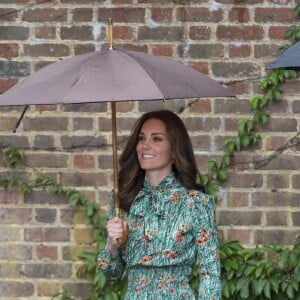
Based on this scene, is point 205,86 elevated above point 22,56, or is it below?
below

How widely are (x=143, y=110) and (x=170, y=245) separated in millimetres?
1557

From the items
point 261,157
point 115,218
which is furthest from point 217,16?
point 115,218

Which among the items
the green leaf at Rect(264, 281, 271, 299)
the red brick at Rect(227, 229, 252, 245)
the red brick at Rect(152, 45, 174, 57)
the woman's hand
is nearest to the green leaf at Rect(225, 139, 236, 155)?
the red brick at Rect(227, 229, 252, 245)

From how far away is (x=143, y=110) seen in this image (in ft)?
16.8

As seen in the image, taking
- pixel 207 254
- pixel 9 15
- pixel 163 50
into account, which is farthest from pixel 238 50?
pixel 207 254

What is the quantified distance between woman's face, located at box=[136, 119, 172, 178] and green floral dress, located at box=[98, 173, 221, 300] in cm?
6

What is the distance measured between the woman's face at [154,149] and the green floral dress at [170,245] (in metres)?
0.06

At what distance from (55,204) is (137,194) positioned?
1.40 m

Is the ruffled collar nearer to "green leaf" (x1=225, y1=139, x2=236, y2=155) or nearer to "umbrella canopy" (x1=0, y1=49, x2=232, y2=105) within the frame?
"umbrella canopy" (x1=0, y1=49, x2=232, y2=105)

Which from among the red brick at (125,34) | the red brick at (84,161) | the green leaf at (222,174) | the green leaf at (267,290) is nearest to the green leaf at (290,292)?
the green leaf at (267,290)

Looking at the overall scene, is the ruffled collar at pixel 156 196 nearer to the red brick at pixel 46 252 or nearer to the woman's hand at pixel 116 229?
the woman's hand at pixel 116 229

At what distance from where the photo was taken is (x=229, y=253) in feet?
16.6

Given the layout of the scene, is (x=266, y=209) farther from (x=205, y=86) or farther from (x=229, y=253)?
(x=205, y=86)

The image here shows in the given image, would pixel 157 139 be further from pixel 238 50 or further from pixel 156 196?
pixel 238 50
